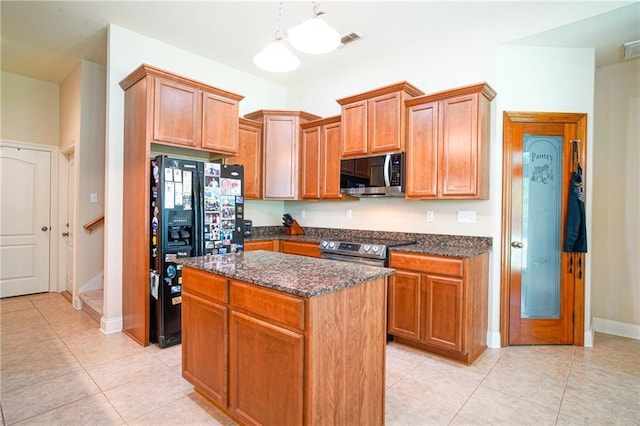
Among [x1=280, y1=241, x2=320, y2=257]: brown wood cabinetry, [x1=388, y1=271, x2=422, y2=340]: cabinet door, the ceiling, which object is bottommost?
[x1=388, y1=271, x2=422, y2=340]: cabinet door

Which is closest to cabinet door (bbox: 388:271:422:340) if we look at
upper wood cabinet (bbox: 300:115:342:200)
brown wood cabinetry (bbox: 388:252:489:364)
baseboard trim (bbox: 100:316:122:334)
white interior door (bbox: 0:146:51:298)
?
brown wood cabinetry (bbox: 388:252:489:364)

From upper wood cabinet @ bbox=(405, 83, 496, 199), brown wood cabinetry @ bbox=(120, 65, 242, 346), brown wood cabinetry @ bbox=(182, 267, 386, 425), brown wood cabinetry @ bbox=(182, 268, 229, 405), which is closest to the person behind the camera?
brown wood cabinetry @ bbox=(182, 267, 386, 425)

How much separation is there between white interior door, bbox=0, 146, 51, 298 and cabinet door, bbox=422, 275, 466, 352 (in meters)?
5.44

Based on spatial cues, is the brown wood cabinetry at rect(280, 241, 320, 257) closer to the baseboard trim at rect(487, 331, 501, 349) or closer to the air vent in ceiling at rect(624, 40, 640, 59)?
the baseboard trim at rect(487, 331, 501, 349)

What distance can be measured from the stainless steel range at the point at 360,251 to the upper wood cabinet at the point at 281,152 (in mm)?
1122

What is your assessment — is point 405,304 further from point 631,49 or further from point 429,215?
point 631,49

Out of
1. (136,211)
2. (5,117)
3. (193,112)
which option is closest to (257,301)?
(136,211)

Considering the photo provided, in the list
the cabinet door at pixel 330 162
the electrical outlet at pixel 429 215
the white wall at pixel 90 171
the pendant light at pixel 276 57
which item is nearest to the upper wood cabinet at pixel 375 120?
the cabinet door at pixel 330 162

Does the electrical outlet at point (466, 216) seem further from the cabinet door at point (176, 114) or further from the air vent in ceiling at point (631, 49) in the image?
the cabinet door at point (176, 114)

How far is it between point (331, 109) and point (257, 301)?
3550 mm

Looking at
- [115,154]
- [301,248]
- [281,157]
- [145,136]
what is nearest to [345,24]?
[281,157]

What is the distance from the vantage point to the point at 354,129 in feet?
12.6

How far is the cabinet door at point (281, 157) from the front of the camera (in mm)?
4555

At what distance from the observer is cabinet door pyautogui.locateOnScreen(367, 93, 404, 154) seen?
3484 millimetres
